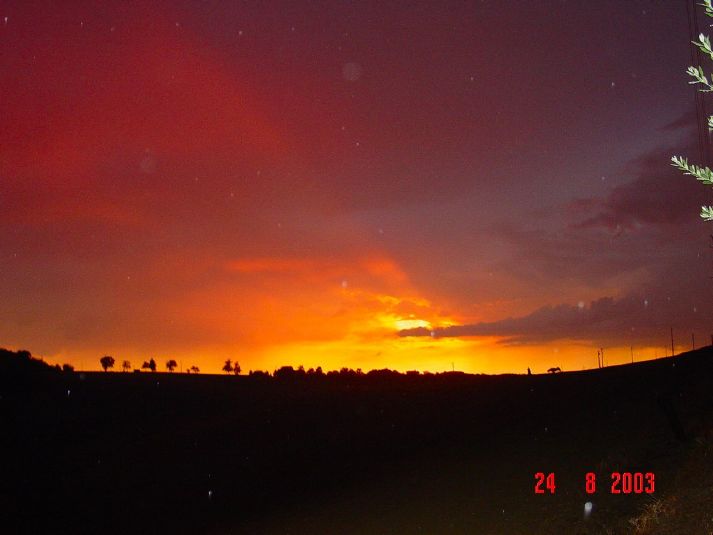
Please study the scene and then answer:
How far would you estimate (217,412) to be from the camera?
164ft

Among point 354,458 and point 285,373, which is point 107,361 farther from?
point 354,458

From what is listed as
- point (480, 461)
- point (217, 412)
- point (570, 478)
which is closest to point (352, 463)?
point (480, 461)

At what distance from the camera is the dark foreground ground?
19281mm

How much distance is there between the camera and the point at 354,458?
112 ft

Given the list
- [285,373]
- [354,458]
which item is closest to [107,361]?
[285,373]

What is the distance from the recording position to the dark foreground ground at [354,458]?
63.3 feet

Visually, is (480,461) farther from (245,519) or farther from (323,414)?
(323,414)
